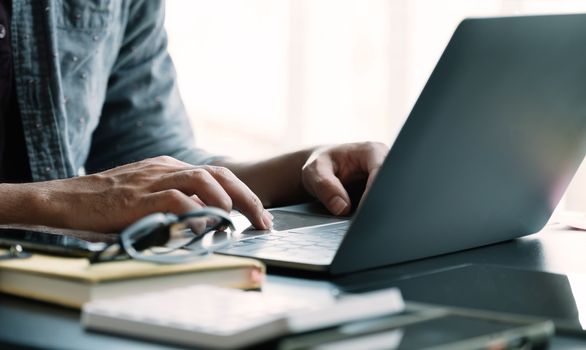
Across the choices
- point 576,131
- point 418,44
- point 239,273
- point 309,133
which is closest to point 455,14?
point 418,44

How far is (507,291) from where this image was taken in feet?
2.38

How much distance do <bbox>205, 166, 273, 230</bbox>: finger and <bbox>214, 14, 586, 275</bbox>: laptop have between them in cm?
3

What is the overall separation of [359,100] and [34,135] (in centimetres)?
231

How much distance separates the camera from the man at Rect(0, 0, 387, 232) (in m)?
0.97

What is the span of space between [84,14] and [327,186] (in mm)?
618

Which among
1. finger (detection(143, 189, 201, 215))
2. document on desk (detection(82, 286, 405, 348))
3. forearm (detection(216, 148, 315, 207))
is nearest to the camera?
document on desk (detection(82, 286, 405, 348))

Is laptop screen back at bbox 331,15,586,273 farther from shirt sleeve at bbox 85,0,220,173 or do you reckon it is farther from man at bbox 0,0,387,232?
shirt sleeve at bbox 85,0,220,173

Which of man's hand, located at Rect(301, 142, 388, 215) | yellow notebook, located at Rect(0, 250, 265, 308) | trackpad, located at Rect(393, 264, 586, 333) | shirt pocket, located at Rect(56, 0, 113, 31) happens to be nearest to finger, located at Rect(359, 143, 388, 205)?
man's hand, located at Rect(301, 142, 388, 215)

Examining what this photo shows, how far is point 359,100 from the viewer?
3645 mm

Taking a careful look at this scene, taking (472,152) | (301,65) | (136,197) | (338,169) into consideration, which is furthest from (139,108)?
(301,65)

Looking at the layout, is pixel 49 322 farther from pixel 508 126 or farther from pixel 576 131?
pixel 576 131

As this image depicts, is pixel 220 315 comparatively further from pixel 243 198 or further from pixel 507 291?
pixel 243 198

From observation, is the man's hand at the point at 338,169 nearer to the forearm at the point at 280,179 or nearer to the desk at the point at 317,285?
the forearm at the point at 280,179

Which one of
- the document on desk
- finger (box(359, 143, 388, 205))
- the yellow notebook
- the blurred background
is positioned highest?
the document on desk
